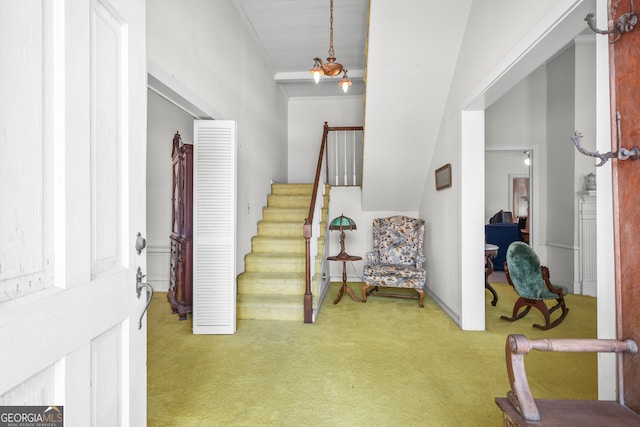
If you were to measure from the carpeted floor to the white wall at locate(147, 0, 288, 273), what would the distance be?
4.34 ft

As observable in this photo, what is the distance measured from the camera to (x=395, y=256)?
16.4 ft

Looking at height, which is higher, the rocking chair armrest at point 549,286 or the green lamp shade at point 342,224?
the green lamp shade at point 342,224

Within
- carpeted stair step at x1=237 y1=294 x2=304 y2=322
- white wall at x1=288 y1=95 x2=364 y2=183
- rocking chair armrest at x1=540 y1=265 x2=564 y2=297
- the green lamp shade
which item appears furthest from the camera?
white wall at x1=288 y1=95 x2=364 y2=183

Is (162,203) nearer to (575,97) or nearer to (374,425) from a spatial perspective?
(374,425)

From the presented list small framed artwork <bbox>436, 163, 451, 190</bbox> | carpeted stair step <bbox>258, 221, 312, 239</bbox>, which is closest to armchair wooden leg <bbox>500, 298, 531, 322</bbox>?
small framed artwork <bbox>436, 163, 451, 190</bbox>

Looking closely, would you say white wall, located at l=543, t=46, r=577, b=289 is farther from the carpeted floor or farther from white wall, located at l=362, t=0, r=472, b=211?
white wall, located at l=362, t=0, r=472, b=211

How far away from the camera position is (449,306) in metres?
3.98

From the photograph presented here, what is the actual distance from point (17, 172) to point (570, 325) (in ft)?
14.8

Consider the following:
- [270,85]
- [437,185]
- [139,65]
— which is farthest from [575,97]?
[139,65]

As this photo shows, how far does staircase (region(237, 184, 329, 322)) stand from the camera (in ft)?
12.6

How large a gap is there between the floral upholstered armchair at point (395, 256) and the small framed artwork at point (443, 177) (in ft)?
2.65

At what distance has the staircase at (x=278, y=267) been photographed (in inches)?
151

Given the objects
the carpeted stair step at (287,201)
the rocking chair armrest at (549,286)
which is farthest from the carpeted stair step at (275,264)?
the rocking chair armrest at (549,286)

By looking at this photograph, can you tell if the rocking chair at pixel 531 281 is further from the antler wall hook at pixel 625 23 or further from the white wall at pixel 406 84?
the antler wall hook at pixel 625 23
